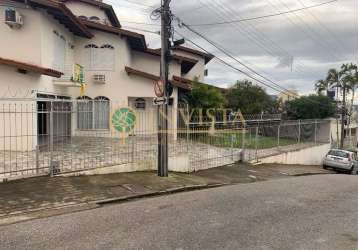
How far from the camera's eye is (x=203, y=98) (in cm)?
2059

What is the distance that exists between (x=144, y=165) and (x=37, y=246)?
261 inches

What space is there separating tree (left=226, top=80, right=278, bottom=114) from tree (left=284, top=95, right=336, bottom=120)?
502 centimetres

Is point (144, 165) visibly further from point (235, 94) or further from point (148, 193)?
point (235, 94)

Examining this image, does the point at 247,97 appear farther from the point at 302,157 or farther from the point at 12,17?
the point at 12,17

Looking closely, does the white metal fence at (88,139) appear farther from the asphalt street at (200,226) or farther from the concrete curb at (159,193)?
the asphalt street at (200,226)

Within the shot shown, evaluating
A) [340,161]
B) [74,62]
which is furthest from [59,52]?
[340,161]

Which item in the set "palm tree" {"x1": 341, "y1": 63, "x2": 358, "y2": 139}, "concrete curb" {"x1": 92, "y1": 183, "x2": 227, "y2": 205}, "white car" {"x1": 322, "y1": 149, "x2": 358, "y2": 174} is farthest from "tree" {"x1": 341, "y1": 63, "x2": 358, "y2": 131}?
"concrete curb" {"x1": 92, "y1": 183, "x2": 227, "y2": 205}

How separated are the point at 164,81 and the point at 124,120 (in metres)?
1.92

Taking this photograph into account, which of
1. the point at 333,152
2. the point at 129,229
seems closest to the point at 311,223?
the point at 129,229

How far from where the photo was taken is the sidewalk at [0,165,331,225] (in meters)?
6.64

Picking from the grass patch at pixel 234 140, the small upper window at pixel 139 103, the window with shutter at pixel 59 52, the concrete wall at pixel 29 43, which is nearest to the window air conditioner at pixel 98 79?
the small upper window at pixel 139 103

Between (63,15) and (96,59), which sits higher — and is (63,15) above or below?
above

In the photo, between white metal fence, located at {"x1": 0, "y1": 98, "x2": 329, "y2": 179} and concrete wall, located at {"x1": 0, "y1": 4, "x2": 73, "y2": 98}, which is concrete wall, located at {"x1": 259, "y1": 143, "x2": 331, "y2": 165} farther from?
concrete wall, located at {"x1": 0, "y1": 4, "x2": 73, "y2": 98}

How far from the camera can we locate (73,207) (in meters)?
6.81
